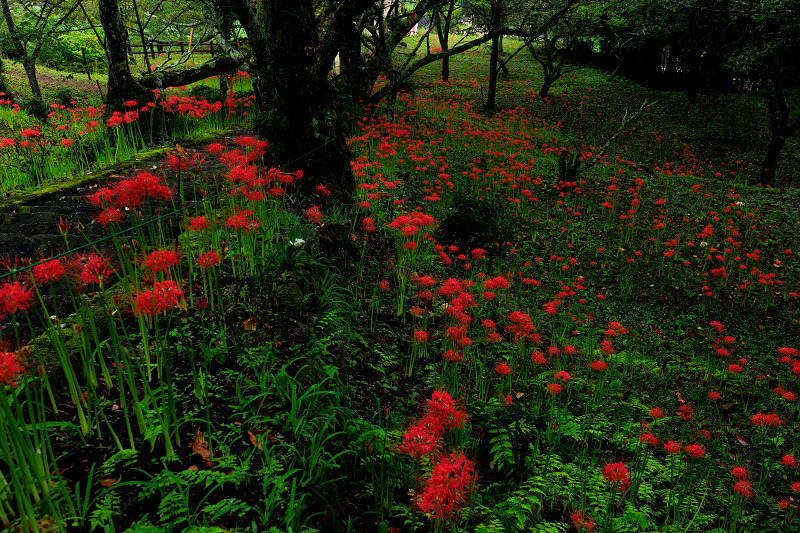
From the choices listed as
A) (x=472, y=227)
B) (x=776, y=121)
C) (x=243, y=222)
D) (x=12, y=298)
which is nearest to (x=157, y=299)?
(x=12, y=298)

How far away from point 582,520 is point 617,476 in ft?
1.83

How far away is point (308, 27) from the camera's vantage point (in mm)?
5051

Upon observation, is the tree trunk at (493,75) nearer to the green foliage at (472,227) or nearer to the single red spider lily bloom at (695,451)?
the green foliage at (472,227)

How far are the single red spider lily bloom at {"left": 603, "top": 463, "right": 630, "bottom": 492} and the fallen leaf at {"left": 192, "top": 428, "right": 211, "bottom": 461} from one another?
9.08ft

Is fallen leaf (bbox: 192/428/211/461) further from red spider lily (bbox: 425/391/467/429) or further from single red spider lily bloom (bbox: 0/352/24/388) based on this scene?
red spider lily (bbox: 425/391/467/429)

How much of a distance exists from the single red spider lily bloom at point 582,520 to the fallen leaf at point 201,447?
2.27 meters

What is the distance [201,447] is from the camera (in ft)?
7.09

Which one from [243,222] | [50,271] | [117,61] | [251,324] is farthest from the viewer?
[117,61]

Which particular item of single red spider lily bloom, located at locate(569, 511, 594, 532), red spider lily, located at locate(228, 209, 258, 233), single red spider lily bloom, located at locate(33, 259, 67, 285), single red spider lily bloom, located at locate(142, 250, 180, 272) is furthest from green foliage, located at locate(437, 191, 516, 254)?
single red spider lily bloom, located at locate(33, 259, 67, 285)

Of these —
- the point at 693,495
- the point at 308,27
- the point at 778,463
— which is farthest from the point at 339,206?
the point at 778,463

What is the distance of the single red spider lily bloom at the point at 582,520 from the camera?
2.54m

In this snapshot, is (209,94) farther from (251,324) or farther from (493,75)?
(493,75)

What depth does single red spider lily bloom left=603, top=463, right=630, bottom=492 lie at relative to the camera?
2.94 m

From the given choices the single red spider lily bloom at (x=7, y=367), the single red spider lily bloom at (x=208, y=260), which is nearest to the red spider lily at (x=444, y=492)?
the single red spider lily bloom at (x=7, y=367)
